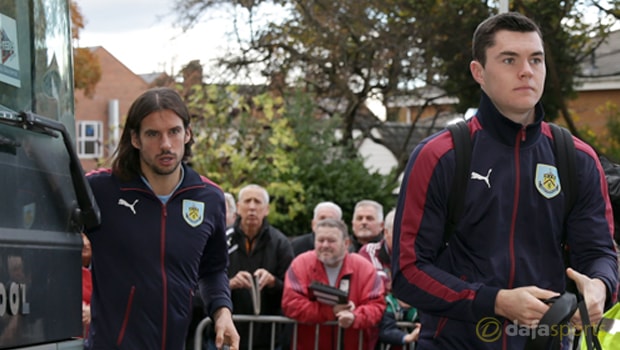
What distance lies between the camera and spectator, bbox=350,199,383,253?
11.0 metres

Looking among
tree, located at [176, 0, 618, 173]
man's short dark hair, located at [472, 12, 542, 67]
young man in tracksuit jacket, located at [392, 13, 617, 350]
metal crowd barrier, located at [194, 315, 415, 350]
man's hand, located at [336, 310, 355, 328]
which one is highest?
tree, located at [176, 0, 618, 173]

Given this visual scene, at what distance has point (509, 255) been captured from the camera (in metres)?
3.93

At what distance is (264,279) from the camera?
922cm

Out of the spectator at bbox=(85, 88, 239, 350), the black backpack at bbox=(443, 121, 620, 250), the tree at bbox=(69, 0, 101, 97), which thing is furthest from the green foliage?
the tree at bbox=(69, 0, 101, 97)

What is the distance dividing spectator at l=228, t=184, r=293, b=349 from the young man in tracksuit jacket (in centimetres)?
515

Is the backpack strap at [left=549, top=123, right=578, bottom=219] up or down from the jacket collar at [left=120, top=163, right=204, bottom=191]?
up

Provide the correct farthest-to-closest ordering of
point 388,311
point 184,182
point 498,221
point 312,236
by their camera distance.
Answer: point 312,236
point 388,311
point 184,182
point 498,221

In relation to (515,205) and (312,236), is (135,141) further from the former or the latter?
(312,236)

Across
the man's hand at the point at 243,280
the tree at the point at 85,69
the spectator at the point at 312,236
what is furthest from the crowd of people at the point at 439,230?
the tree at the point at 85,69

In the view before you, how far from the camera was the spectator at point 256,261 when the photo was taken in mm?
9188

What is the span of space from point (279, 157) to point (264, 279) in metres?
7.95

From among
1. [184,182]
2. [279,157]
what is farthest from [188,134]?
[279,157]

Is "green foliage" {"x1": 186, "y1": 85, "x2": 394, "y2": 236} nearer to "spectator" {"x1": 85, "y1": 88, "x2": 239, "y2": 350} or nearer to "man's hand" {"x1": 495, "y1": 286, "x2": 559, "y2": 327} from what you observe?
"spectator" {"x1": 85, "y1": 88, "x2": 239, "y2": 350}

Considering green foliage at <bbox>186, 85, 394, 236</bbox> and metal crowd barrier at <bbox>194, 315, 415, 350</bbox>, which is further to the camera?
green foliage at <bbox>186, 85, 394, 236</bbox>
